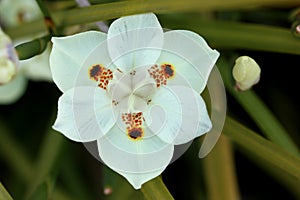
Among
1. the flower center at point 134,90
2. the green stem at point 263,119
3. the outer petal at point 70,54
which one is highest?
the outer petal at point 70,54

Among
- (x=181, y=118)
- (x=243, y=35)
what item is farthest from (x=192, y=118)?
(x=243, y=35)

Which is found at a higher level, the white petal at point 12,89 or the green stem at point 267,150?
the green stem at point 267,150

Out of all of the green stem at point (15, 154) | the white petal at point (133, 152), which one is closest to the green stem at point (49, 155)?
the green stem at point (15, 154)

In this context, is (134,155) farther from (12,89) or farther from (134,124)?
(12,89)

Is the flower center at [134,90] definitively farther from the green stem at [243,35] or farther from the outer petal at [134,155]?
the green stem at [243,35]

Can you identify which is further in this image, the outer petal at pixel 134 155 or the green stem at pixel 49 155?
the green stem at pixel 49 155

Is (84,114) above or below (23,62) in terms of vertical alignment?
above
